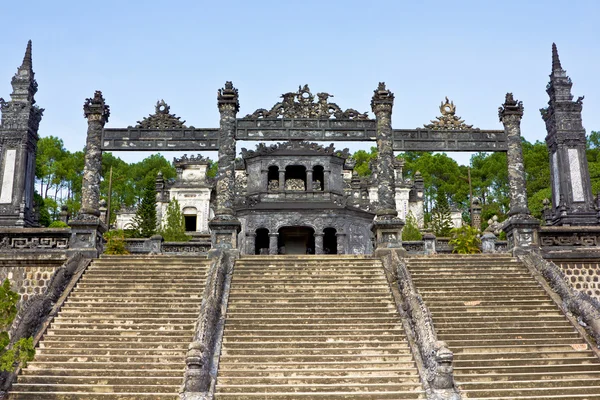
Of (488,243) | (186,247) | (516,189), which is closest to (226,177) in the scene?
(186,247)

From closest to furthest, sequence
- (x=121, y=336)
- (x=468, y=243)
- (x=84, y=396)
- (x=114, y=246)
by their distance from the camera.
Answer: (x=84, y=396), (x=121, y=336), (x=114, y=246), (x=468, y=243)

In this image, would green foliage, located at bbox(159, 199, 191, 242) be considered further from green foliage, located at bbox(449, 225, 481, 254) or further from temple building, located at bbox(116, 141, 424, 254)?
green foliage, located at bbox(449, 225, 481, 254)

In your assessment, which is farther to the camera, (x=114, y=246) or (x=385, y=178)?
(x=385, y=178)

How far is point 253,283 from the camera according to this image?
14312mm

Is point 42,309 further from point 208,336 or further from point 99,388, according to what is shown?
point 208,336

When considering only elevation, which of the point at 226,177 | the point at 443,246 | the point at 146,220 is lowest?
the point at 443,246

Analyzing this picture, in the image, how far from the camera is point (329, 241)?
30.9m

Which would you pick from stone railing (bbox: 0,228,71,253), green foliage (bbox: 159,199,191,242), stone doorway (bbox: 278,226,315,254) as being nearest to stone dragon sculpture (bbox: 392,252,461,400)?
stone railing (bbox: 0,228,71,253)

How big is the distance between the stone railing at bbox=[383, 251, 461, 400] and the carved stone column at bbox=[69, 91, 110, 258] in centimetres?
891

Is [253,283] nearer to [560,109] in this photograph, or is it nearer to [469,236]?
[469,236]

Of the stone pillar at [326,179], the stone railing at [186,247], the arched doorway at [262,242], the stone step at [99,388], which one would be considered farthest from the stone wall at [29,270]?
the stone pillar at [326,179]

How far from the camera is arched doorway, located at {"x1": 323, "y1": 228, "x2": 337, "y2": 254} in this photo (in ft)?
99.4

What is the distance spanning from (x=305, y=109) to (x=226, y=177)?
354 cm

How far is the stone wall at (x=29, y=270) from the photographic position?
15.6m
